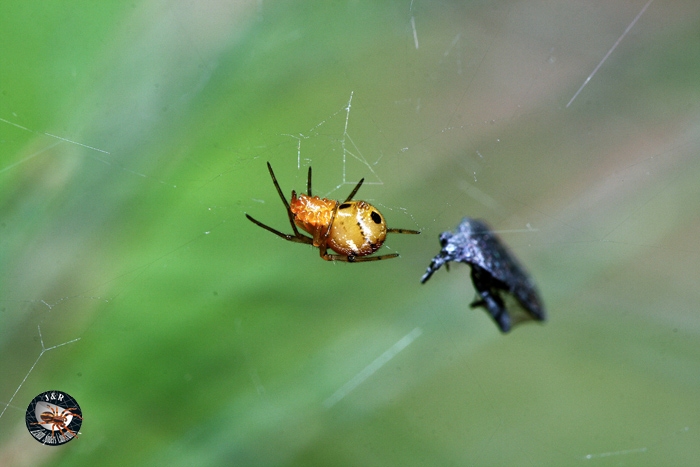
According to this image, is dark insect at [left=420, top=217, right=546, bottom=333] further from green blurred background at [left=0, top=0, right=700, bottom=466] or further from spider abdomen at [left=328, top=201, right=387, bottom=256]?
green blurred background at [left=0, top=0, right=700, bottom=466]

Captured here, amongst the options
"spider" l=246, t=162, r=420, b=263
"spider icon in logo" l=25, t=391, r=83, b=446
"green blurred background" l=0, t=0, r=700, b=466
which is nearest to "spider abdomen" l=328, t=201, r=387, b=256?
"spider" l=246, t=162, r=420, b=263

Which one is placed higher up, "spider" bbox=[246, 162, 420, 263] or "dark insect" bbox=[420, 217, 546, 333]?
"spider" bbox=[246, 162, 420, 263]

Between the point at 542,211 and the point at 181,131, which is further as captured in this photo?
the point at 542,211

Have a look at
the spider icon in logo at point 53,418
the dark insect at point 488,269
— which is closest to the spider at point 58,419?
the spider icon in logo at point 53,418

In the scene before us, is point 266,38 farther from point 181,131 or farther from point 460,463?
point 460,463

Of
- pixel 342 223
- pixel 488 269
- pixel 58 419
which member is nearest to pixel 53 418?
pixel 58 419

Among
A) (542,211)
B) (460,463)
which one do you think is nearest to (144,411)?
(460,463)

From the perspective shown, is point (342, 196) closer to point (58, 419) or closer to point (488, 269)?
point (488, 269)
